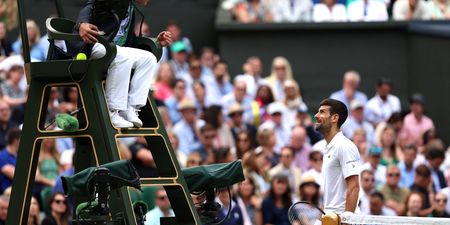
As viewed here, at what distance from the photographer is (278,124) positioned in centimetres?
2183

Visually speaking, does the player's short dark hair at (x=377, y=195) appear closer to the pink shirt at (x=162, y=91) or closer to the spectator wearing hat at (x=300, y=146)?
the spectator wearing hat at (x=300, y=146)

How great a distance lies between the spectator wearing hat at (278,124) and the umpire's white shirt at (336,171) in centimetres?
939

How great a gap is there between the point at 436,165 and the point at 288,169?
2474 millimetres

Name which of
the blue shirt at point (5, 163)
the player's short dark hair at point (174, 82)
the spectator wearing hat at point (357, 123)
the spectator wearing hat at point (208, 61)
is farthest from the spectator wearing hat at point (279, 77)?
the blue shirt at point (5, 163)

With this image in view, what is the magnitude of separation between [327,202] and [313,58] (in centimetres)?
1450

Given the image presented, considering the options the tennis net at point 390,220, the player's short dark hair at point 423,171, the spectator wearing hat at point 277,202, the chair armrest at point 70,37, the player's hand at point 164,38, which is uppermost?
the chair armrest at point 70,37

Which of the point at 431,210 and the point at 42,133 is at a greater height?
the point at 42,133

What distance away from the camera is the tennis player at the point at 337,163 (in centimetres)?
1166

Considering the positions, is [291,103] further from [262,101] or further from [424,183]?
[424,183]

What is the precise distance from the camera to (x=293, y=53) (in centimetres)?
2622

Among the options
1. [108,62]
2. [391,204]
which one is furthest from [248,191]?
[108,62]

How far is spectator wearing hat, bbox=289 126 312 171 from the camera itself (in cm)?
2062

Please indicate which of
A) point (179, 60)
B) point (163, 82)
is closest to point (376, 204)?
point (163, 82)

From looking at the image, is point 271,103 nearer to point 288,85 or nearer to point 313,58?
point 288,85
